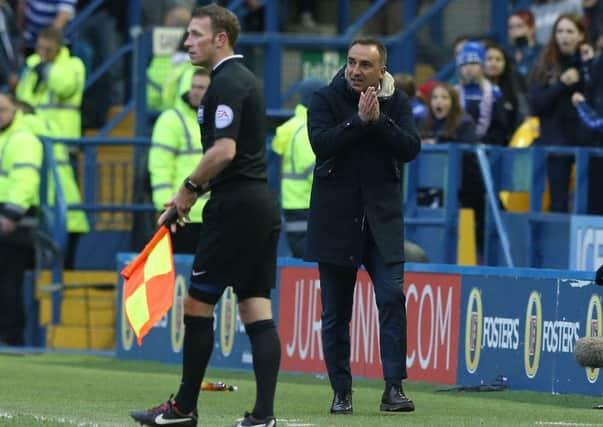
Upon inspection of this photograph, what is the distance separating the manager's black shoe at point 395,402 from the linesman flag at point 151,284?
5.49 feet

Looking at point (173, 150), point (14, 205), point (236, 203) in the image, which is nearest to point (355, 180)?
point (236, 203)

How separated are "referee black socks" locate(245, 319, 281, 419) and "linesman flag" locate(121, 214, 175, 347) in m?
0.47

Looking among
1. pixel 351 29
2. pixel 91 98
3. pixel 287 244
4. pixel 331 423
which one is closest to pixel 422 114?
pixel 287 244

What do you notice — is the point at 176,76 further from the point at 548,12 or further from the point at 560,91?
the point at 560,91

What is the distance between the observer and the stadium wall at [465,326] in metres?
12.2

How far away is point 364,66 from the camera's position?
1063 cm

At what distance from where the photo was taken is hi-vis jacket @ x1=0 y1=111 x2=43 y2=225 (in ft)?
56.9

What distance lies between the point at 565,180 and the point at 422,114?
1.94 m

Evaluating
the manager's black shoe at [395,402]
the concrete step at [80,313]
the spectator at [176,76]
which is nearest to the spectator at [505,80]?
the spectator at [176,76]

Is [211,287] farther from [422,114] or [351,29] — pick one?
[351,29]

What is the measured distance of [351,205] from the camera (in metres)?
10.8

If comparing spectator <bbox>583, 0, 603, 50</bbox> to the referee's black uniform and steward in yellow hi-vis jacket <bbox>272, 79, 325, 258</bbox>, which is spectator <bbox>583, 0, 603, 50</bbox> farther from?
the referee's black uniform

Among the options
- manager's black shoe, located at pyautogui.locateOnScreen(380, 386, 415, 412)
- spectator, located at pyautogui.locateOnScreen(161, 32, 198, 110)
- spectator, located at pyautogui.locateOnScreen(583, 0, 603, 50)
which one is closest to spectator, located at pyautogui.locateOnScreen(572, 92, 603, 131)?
spectator, located at pyautogui.locateOnScreen(583, 0, 603, 50)

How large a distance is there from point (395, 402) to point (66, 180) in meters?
8.04
